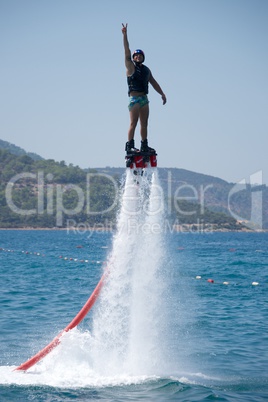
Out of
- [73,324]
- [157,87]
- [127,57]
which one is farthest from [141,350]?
[127,57]

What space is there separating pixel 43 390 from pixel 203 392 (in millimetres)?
4352

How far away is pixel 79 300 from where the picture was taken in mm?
33844

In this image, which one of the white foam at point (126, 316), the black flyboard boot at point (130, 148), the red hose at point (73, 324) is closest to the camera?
the black flyboard boot at point (130, 148)

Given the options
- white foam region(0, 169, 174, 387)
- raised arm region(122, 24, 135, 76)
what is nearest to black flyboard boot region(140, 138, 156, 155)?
white foam region(0, 169, 174, 387)

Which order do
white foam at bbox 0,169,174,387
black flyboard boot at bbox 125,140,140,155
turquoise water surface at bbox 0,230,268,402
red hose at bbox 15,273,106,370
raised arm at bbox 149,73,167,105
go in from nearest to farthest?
black flyboard boot at bbox 125,140,140,155 < raised arm at bbox 149,73,167,105 < white foam at bbox 0,169,174,387 < red hose at bbox 15,273,106,370 < turquoise water surface at bbox 0,230,268,402

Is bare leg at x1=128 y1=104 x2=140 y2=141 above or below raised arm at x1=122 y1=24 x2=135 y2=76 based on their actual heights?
below

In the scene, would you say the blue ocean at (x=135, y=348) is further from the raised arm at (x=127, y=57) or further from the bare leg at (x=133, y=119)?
the raised arm at (x=127, y=57)

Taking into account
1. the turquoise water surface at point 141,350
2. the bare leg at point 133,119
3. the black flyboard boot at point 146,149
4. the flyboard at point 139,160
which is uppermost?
the bare leg at point 133,119

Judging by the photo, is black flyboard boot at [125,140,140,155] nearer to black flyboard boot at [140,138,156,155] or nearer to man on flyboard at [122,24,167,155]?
man on flyboard at [122,24,167,155]

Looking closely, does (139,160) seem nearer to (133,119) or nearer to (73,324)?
(133,119)

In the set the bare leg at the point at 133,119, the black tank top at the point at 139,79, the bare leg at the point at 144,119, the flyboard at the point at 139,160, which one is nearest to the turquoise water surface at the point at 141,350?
the flyboard at the point at 139,160

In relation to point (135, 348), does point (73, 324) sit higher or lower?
higher

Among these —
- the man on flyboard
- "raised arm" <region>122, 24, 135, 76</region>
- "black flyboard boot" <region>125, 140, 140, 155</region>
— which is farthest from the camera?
"black flyboard boot" <region>125, 140, 140, 155</region>

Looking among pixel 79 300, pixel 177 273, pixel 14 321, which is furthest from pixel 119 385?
pixel 177 273
